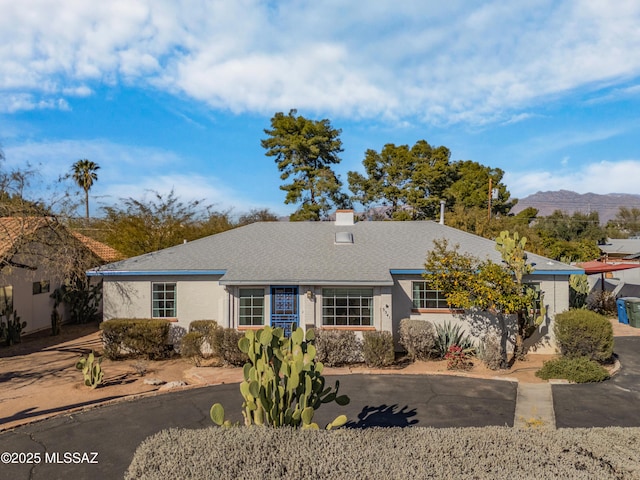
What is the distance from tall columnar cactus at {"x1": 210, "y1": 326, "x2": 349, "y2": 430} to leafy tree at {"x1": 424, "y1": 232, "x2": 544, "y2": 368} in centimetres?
806

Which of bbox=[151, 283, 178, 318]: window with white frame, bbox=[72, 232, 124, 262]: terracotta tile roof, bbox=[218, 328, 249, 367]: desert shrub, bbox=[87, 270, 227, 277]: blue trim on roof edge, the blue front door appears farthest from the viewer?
bbox=[72, 232, 124, 262]: terracotta tile roof

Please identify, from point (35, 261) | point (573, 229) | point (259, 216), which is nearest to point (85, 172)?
point (259, 216)

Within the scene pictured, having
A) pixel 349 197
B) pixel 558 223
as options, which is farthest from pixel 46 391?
pixel 558 223

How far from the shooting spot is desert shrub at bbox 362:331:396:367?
1379 cm

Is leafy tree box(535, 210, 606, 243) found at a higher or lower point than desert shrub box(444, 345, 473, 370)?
higher

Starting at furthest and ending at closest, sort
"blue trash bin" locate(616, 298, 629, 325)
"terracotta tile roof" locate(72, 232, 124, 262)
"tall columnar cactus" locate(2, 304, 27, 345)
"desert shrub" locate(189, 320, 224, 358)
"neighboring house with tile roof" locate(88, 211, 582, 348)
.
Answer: "terracotta tile roof" locate(72, 232, 124, 262) → "blue trash bin" locate(616, 298, 629, 325) → "tall columnar cactus" locate(2, 304, 27, 345) → "neighboring house with tile roof" locate(88, 211, 582, 348) → "desert shrub" locate(189, 320, 224, 358)

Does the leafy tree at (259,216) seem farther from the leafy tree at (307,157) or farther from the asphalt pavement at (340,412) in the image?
the asphalt pavement at (340,412)

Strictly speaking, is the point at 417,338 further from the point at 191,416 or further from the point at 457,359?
the point at 191,416

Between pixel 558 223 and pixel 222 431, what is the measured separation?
66.0m

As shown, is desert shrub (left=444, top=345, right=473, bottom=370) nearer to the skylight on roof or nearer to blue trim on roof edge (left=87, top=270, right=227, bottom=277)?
the skylight on roof

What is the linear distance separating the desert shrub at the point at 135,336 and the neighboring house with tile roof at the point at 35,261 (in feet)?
8.94

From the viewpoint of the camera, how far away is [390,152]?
45.3m

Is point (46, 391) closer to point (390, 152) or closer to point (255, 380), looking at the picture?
point (255, 380)

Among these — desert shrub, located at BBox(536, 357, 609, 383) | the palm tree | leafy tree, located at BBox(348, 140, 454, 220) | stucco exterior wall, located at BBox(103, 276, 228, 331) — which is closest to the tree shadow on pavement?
desert shrub, located at BBox(536, 357, 609, 383)
